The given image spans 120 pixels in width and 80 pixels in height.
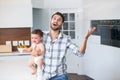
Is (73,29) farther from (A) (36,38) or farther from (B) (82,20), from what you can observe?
(A) (36,38)

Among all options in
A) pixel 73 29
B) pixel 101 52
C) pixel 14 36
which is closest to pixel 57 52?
pixel 14 36

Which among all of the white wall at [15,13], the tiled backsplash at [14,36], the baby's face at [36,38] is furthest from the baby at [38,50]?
the tiled backsplash at [14,36]

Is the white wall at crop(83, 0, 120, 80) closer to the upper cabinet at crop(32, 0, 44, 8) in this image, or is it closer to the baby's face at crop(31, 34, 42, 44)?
the upper cabinet at crop(32, 0, 44, 8)

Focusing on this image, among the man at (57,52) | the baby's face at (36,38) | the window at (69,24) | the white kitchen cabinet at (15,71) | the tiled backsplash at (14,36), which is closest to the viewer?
the man at (57,52)

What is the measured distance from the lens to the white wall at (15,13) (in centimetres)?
499

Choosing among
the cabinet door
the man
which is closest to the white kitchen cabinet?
the cabinet door

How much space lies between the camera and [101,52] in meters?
5.85

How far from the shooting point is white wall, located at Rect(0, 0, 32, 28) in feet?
16.4

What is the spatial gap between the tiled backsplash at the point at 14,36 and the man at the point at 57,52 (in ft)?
10.9

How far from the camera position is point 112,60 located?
5.23 m

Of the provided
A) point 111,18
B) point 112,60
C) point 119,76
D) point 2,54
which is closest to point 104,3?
point 111,18

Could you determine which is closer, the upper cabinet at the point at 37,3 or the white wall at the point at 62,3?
the upper cabinet at the point at 37,3

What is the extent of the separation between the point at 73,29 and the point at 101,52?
5.53 ft

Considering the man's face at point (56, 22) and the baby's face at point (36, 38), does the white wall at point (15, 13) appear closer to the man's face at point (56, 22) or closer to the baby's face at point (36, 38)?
the baby's face at point (36, 38)
